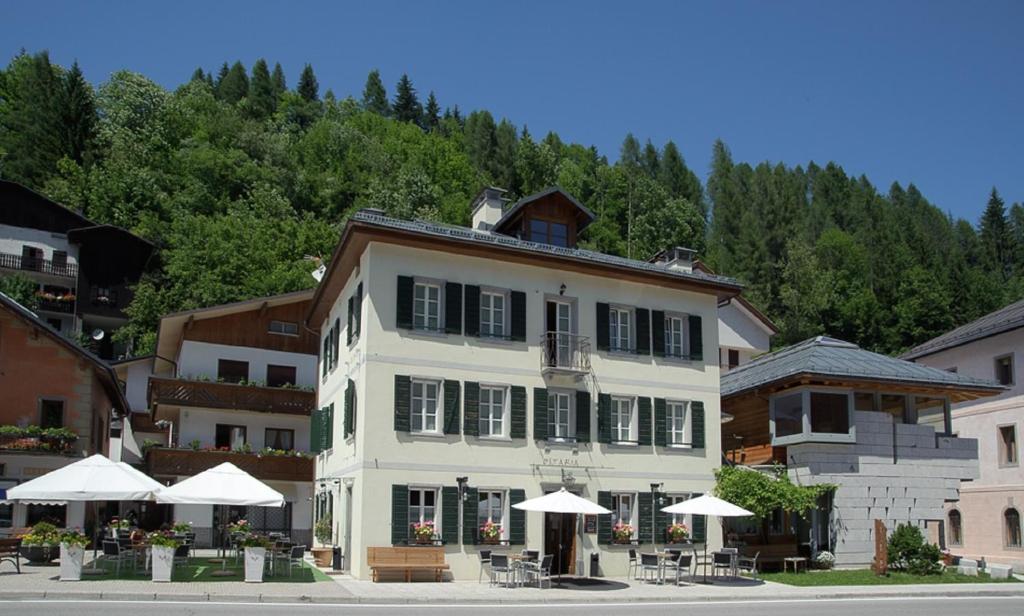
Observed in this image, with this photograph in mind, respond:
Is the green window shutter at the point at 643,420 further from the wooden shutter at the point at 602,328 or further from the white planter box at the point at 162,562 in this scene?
the white planter box at the point at 162,562

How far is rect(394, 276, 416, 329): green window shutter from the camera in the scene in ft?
80.9

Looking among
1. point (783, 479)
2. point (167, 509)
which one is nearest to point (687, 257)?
point (783, 479)

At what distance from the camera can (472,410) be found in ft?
82.7

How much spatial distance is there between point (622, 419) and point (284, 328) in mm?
17413

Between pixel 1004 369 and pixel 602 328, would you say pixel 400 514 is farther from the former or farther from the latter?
pixel 1004 369

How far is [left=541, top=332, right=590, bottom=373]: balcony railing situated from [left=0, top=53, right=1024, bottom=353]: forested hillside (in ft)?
116

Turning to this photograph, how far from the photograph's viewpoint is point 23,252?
193 ft

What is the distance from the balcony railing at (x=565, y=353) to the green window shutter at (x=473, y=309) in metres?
1.95

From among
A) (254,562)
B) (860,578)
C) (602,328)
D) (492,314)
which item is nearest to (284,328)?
(492,314)

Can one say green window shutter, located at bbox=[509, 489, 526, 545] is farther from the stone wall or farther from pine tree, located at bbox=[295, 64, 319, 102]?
pine tree, located at bbox=[295, 64, 319, 102]

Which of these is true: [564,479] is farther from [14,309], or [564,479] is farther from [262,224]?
[262,224]

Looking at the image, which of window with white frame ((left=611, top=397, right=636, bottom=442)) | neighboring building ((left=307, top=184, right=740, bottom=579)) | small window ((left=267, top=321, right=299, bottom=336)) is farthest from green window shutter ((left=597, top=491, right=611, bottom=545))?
small window ((left=267, top=321, right=299, bottom=336))

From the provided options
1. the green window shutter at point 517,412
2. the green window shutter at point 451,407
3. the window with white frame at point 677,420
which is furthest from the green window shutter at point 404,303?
the window with white frame at point 677,420

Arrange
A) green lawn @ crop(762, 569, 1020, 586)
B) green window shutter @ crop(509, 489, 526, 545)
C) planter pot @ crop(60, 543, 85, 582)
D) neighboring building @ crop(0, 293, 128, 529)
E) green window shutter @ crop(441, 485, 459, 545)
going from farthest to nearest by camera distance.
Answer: neighboring building @ crop(0, 293, 128, 529)
green window shutter @ crop(509, 489, 526, 545)
green lawn @ crop(762, 569, 1020, 586)
green window shutter @ crop(441, 485, 459, 545)
planter pot @ crop(60, 543, 85, 582)
